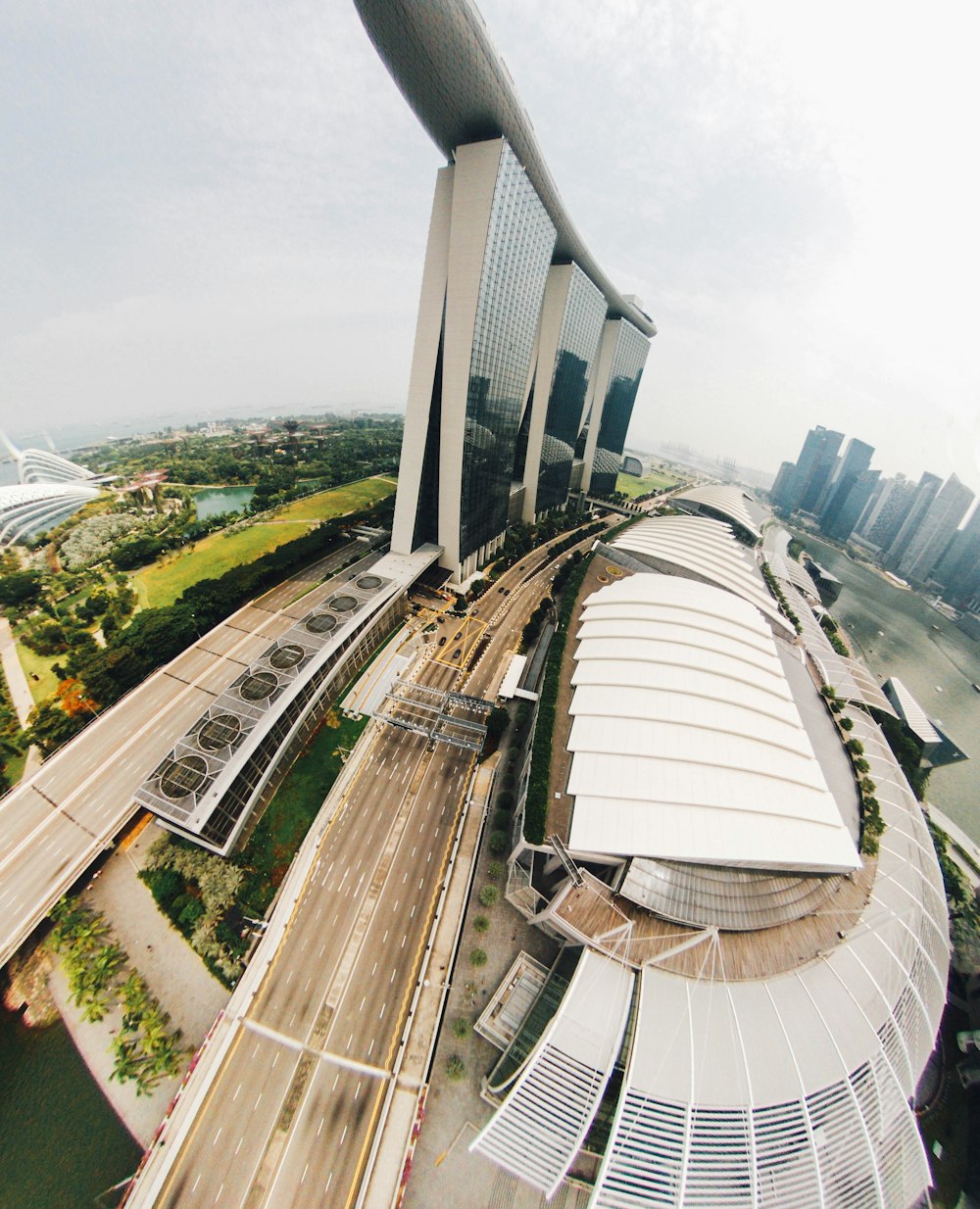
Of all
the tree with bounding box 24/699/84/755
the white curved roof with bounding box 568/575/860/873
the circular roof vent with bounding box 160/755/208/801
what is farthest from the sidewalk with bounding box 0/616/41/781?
the white curved roof with bounding box 568/575/860/873

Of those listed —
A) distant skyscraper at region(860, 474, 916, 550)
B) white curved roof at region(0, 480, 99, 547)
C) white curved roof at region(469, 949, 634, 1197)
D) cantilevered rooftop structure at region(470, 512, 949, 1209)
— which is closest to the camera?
cantilevered rooftop structure at region(470, 512, 949, 1209)

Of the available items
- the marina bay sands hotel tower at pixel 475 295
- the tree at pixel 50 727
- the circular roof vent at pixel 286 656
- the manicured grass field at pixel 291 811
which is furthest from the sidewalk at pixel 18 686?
the marina bay sands hotel tower at pixel 475 295

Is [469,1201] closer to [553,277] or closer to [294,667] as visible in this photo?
[294,667]

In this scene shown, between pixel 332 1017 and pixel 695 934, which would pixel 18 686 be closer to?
pixel 332 1017

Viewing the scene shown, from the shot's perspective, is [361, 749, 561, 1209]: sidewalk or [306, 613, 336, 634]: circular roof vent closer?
[361, 749, 561, 1209]: sidewalk

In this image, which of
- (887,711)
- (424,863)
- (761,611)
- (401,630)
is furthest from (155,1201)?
(887,711)

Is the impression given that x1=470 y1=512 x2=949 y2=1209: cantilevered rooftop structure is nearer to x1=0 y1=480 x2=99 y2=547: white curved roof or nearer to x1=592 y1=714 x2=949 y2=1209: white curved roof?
x1=592 y1=714 x2=949 y2=1209: white curved roof

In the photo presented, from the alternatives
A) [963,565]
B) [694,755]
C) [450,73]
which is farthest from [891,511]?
[450,73]
